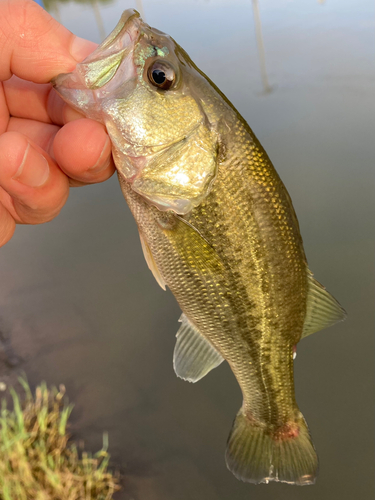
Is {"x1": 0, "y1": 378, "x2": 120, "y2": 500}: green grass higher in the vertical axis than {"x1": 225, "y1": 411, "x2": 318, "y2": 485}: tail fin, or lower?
lower

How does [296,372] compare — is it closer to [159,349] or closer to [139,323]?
[159,349]

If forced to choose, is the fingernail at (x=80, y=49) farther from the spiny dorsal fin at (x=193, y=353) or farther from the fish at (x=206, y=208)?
the spiny dorsal fin at (x=193, y=353)

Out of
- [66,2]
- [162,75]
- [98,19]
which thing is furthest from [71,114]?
[66,2]

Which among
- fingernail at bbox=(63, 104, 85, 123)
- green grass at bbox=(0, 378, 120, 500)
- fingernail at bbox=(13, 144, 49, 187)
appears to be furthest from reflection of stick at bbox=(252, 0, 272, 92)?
green grass at bbox=(0, 378, 120, 500)

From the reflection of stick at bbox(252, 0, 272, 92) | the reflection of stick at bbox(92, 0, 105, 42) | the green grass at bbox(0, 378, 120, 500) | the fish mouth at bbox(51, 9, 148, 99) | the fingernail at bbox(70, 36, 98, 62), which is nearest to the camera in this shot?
the fish mouth at bbox(51, 9, 148, 99)

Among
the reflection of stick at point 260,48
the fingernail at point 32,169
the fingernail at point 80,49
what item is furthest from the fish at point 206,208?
the reflection of stick at point 260,48

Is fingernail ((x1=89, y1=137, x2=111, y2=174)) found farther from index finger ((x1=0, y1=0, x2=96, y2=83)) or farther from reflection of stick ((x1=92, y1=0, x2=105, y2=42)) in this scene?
reflection of stick ((x1=92, y1=0, x2=105, y2=42))

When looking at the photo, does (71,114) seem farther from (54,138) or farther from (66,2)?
(66,2)
